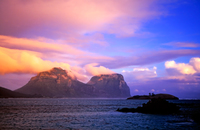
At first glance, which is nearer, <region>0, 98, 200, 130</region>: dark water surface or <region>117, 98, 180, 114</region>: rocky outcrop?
<region>0, 98, 200, 130</region>: dark water surface

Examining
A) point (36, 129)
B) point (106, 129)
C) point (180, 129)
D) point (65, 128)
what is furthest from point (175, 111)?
point (36, 129)

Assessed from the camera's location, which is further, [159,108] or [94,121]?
[159,108]

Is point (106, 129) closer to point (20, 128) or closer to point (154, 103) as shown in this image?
point (20, 128)

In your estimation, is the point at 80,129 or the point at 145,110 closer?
the point at 80,129

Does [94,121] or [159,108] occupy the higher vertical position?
[159,108]

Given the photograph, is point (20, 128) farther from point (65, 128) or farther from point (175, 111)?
point (175, 111)

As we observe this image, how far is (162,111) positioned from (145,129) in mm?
44137

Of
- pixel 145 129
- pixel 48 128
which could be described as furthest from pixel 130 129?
pixel 48 128

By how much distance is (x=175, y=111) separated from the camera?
284 feet

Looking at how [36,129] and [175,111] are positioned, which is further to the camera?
[175,111]

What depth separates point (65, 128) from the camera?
4456 centimetres

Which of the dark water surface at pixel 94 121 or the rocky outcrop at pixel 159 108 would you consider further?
the rocky outcrop at pixel 159 108

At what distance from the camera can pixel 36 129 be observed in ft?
144

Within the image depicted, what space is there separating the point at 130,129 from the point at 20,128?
89.3ft
